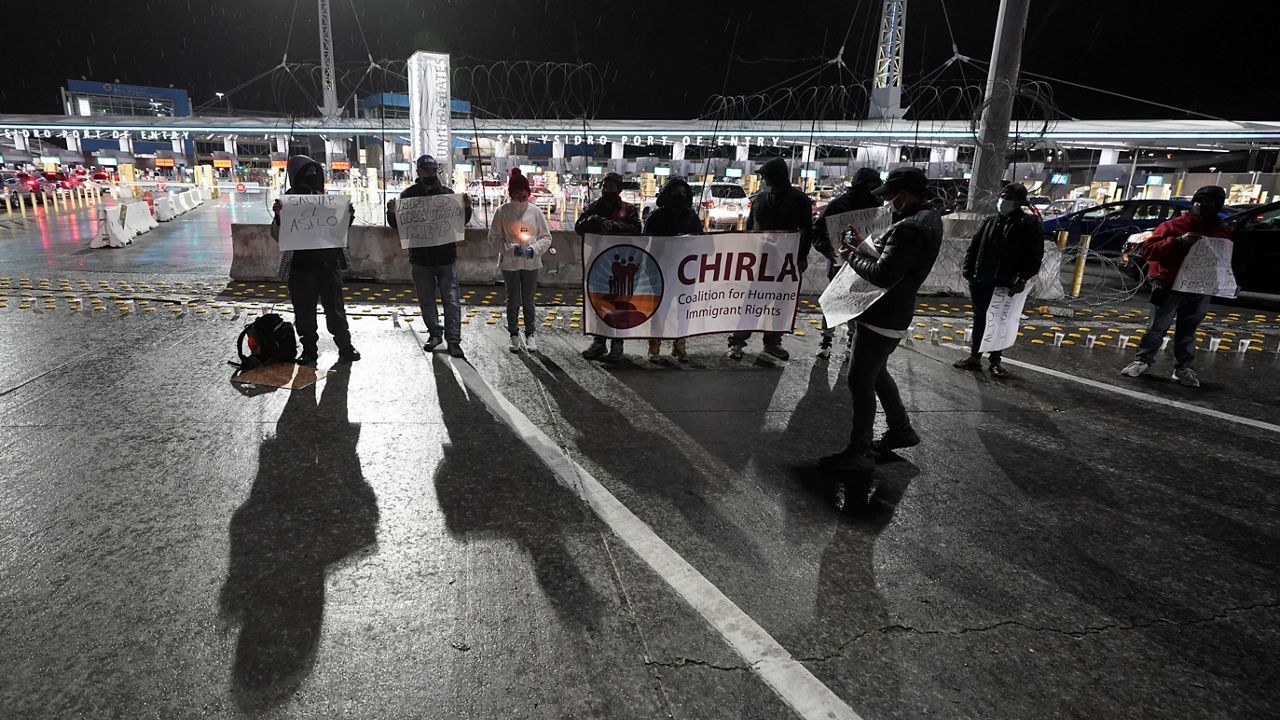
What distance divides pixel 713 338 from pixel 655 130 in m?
53.2

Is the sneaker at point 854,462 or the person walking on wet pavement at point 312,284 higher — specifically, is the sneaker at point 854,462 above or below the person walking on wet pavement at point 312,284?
below

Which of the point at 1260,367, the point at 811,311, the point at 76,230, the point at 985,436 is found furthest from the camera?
the point at 76,230

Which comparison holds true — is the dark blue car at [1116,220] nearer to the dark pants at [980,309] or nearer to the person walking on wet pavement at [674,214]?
the dark pants at [980,309]

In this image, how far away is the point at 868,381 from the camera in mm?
4422

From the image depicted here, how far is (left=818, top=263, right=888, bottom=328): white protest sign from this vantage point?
172 inches

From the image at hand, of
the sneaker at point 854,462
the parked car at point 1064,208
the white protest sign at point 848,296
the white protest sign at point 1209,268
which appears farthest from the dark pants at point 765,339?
the parked car at point 1064,208

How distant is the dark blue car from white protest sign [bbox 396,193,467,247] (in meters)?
16.0

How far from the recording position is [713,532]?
374 cm

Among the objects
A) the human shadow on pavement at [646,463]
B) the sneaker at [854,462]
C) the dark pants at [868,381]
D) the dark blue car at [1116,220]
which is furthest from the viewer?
the dark blue car at [1116,220]

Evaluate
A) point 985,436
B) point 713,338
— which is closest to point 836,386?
point 985,436

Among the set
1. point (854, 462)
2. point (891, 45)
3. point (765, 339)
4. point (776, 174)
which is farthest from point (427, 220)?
point (891, 45)

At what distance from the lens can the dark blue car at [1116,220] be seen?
56.0 feet

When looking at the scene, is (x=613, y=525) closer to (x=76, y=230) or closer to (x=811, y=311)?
(x=811, y=311)

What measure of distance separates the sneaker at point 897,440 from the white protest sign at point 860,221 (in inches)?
99.8
